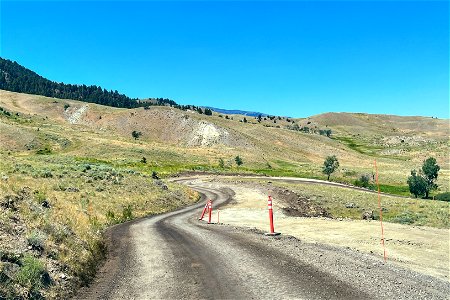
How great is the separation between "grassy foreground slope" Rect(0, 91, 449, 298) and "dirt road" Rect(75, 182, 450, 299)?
4.80 feet

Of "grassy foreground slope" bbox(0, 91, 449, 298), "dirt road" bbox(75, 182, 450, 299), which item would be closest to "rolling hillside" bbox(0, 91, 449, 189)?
"grassy foreground slope" bbox(0, 91, 449, 298)

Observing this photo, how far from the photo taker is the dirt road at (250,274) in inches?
362

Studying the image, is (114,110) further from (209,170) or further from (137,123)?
(209,170)

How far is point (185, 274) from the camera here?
10914 millimetres

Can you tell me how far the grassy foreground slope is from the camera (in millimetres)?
11008

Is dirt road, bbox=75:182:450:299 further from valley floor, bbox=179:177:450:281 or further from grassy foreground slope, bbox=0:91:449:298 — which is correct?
valley floor, bbox=179:177:450:281

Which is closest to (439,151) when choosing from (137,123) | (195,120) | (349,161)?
(349,161)

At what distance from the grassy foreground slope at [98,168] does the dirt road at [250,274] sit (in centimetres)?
146

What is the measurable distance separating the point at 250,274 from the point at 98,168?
127 feet

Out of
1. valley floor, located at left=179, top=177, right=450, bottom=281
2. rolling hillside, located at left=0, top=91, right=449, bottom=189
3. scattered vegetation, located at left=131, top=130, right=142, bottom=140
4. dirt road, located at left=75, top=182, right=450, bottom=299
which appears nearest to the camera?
dirt road, located at left=75, top=182, right=450, bottom=299

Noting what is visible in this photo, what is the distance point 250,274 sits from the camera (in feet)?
35.0

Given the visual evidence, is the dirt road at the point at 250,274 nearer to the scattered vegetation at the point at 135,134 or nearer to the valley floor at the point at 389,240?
the valley floor at the point at 389,240

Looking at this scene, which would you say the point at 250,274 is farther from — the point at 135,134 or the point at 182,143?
the point at 135,134

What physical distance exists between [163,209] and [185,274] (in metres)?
26.4
